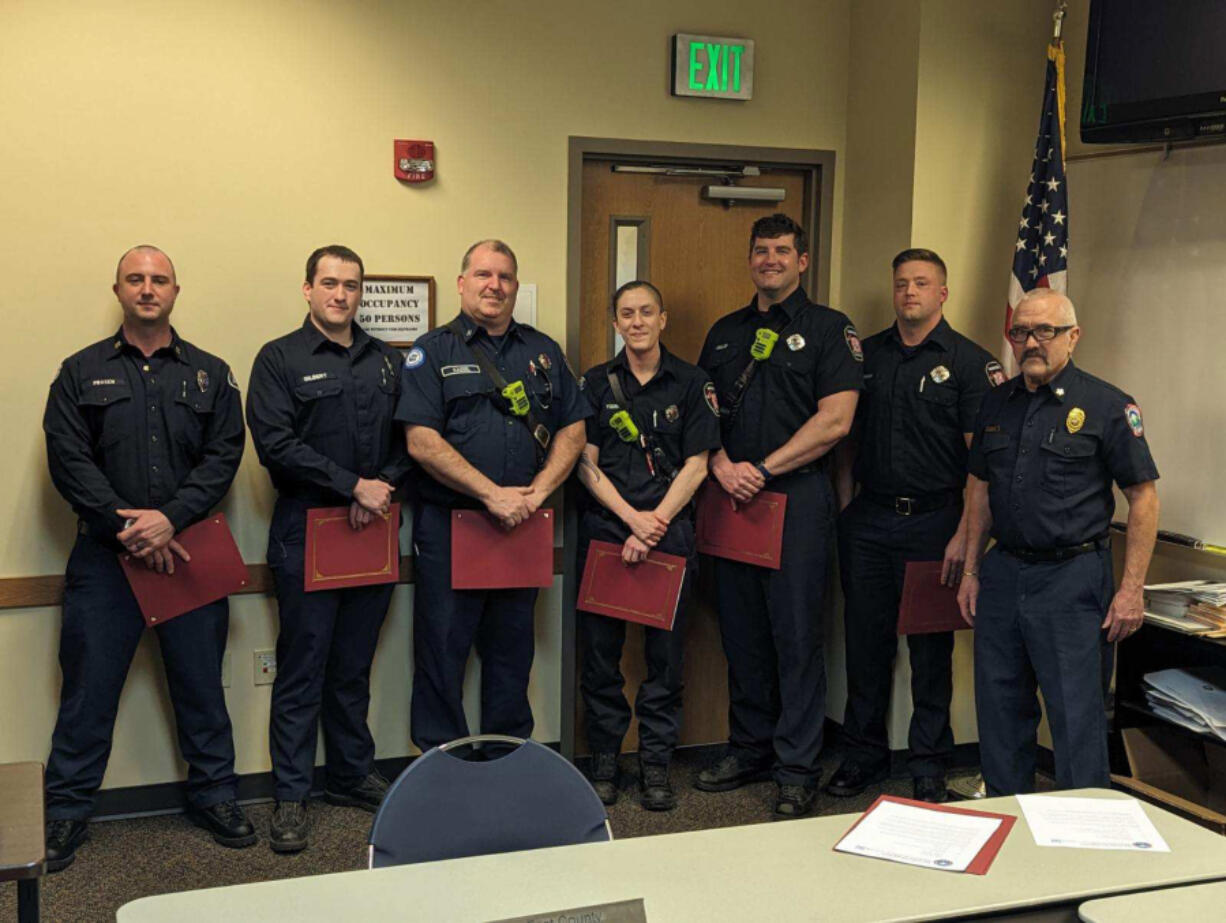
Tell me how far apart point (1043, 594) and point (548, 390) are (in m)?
1.58

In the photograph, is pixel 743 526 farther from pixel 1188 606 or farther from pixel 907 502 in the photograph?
pixel 1188 606

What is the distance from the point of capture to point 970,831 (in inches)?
77.9

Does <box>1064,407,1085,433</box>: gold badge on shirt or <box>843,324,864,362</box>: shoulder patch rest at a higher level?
<box>843,324,864,362</box>: shoulder patch

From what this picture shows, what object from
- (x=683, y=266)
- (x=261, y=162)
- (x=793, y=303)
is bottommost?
(x=793, y=303)

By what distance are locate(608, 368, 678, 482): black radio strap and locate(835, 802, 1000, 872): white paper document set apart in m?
1.91

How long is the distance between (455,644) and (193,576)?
82cm

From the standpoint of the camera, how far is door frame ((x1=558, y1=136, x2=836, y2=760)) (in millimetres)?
4078

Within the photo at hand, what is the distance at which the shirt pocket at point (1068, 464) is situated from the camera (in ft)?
10.3

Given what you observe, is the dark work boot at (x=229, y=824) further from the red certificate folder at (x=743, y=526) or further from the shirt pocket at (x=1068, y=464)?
the shirt pocket at (x=1068, y=464)

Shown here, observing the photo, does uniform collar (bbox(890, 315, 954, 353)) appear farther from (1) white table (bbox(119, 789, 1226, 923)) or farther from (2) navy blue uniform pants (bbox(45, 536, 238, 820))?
(2) navy blue uniform pants (bbox(45, 536, 238, 820))

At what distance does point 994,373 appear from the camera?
3828mm

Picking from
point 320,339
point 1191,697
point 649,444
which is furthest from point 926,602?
point 320,339

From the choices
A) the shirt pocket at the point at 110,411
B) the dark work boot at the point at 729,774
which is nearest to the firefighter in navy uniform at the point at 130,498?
the shirt pocket at the point at 110,411

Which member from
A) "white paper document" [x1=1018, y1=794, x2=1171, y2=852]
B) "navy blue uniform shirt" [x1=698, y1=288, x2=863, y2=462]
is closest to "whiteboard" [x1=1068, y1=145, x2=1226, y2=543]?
"navy blue uniform shirt" [x1=698, y1=288, x2=863, y2=462]
